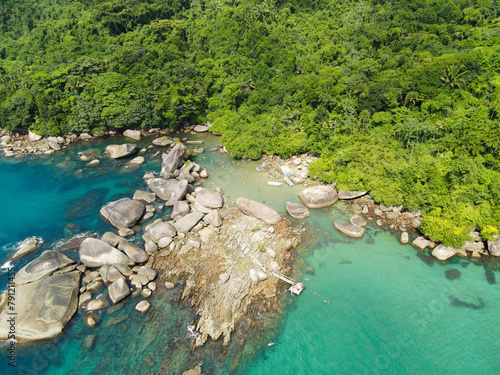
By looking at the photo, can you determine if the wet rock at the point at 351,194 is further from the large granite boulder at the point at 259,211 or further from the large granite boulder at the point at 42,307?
the large granite boulder at the point at 42,307

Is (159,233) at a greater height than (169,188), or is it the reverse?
(169,188)

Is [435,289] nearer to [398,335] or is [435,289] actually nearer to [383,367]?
[398,335]

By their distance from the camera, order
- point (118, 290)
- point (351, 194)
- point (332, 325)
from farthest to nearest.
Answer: point (351, 194)
point (118, 290)
point (332, 325)

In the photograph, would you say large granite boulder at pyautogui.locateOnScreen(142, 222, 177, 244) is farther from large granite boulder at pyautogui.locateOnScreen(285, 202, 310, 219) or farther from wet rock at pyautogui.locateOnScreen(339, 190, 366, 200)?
wet rock at pyautogui.locateOnScreen(339, 190, 366, 200)

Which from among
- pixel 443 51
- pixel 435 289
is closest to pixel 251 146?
pixel 435 289

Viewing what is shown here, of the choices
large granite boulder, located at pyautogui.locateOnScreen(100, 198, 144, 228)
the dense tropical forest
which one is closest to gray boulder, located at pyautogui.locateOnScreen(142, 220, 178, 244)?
large granite boulder, located at pyautogui.locateOnScreen(100, 198, 144, 228)

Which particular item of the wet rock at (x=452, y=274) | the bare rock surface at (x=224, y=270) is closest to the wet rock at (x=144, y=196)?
the bare rock surface at (x=224, y=270)

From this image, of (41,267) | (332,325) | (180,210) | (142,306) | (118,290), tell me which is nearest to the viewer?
(332,325)

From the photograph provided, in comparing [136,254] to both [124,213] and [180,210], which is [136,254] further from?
[180,210]

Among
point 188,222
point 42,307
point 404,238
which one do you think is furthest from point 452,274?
point 42,307
